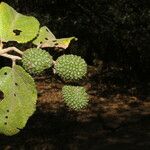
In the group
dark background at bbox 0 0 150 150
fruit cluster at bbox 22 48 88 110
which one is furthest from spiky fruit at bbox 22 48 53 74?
dark background at bbox 0 0 150 150

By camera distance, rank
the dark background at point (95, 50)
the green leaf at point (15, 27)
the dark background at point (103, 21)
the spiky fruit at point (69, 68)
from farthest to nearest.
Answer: the dark background at point (95, 50) < the dark background at point (103, 21) < the green leaf at point (15, 27) < the spiky fruit at point (69, 68)

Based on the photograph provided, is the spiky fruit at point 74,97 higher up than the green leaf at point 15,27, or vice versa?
the green leaf at point 15,27

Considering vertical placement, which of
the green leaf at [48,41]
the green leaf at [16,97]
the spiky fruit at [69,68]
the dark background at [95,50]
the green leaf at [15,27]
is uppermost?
the green leaf at [15,27]

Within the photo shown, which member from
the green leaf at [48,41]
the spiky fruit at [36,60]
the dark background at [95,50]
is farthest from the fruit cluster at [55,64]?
the dark background at [95,50]

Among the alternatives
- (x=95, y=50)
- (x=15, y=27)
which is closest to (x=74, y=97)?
(x=15, y=27)

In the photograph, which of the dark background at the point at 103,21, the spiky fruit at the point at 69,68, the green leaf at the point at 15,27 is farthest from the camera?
the dark background at the point at 103,21

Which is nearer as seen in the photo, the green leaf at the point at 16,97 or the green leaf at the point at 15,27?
the green leaf at the point at 16,97

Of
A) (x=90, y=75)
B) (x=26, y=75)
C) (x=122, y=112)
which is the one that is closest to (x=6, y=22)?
(x=26, y=75)

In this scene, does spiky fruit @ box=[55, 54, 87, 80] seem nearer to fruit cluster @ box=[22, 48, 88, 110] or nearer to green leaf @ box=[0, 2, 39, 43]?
fruit cluster @ box=[22, 48, 88, 110]

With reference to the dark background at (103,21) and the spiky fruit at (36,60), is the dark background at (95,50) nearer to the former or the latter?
the dark background at (103,21)
